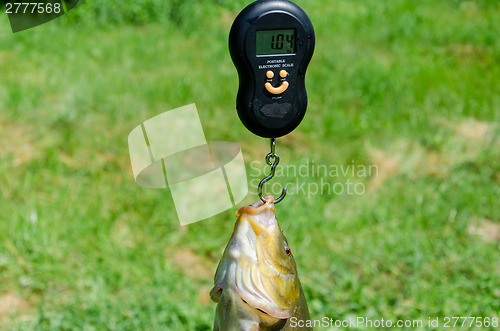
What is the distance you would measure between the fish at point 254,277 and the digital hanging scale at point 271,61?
0.28 m

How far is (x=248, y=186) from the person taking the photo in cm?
362

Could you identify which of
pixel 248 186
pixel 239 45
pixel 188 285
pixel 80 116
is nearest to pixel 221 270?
pixel 239 45

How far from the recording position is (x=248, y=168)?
3.80m

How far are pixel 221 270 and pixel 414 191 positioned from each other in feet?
8.09

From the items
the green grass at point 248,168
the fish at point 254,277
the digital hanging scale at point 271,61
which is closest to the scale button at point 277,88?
the digital hanging scale at point 271,61

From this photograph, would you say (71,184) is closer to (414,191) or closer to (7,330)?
(7,330)

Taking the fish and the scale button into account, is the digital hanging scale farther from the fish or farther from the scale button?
the fish

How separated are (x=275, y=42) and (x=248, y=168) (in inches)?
89.4

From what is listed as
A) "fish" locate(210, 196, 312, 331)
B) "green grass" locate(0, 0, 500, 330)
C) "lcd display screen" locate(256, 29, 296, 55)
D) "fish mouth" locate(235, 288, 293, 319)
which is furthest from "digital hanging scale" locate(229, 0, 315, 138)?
"green grass" locate(0, 0, 500, 330)

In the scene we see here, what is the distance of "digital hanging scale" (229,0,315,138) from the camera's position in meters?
1.51

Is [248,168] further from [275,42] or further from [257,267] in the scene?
[257,267]

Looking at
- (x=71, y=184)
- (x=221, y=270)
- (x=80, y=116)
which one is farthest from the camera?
(x=80, y=116)

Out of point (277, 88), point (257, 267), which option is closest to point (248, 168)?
point (277, 88)

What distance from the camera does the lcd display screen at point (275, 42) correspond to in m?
1.54
